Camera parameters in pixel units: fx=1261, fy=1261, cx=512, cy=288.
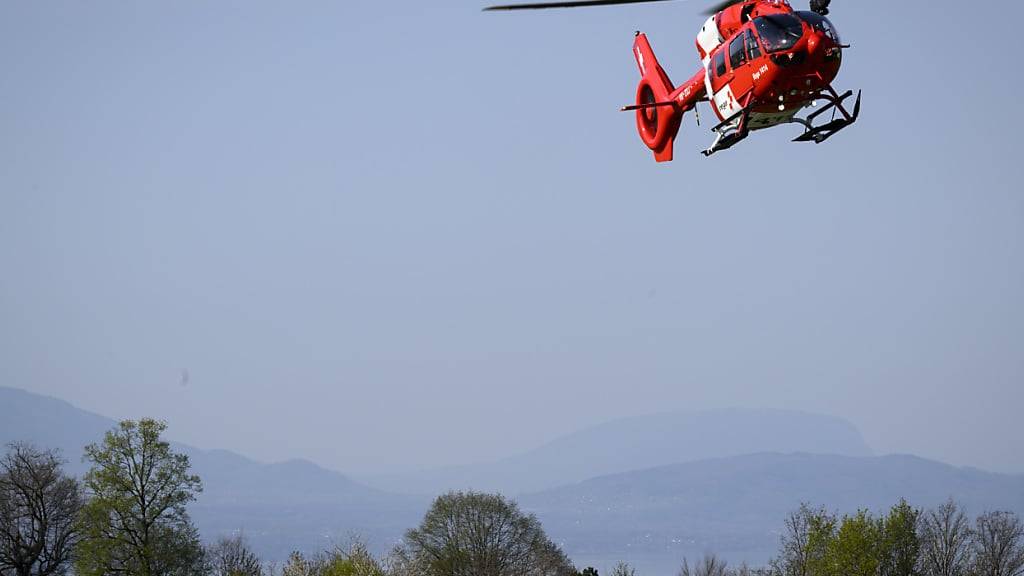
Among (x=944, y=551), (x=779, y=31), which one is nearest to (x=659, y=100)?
(x=779, y=31)

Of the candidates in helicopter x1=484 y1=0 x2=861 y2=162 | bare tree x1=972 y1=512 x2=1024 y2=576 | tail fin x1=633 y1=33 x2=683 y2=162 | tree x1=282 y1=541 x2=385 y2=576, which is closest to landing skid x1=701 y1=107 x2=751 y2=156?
helicopter x1=484 y1=0 x2=861 y2=162

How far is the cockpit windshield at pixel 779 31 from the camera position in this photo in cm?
2888

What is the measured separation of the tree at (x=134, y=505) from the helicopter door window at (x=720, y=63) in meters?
29.8

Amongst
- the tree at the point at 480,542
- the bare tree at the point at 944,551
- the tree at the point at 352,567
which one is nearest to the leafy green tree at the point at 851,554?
the bare tree at the point at 944,551

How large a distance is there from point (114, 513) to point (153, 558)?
7.98ft

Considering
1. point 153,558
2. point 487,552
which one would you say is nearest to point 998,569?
point 487,552

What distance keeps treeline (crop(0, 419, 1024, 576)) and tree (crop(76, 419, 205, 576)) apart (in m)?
0.04

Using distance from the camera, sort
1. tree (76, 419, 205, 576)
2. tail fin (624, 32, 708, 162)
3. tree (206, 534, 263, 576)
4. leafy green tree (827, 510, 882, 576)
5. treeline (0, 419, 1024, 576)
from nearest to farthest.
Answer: tail fin (624, 32, 708, 162) < tree (76, 419, 205, 576) < treeline (0, 419, 1024, 576) < leafy green tree (827, 510, 882, 576) < tree (206, 534, 263, 576)

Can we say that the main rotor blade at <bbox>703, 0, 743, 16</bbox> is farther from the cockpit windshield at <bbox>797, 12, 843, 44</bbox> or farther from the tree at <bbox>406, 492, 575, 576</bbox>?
the tree at <bbox>406, 492, 575, 576</bbox>

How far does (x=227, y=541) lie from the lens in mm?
89812

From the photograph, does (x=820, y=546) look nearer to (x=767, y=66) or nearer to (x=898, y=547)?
(x=898, y=547)

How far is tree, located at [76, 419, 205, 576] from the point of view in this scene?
50.6 metres

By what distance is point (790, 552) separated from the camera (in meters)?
80.6

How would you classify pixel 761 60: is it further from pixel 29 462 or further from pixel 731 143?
pixel 29 462
